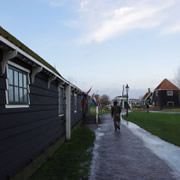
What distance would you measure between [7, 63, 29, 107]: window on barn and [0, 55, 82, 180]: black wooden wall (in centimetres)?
15

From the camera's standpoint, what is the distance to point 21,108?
5410mm

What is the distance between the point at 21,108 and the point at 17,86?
0.46 metres

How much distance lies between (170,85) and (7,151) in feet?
231

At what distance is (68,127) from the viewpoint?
11.8 m

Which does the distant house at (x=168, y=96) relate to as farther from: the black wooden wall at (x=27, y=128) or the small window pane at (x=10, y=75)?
the small window pane at (x=10, y=75)

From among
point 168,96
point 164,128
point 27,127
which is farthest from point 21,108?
point 168,96

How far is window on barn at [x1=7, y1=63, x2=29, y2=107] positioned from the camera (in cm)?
494

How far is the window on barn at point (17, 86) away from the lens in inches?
194

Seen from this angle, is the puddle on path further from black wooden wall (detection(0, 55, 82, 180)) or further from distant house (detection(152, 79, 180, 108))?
distant house (detection(152, 79, 180, 108))

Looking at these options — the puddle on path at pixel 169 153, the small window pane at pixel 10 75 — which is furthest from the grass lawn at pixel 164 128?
the small window pane at pixel 10 75

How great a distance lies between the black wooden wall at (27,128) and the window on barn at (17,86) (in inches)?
6.0

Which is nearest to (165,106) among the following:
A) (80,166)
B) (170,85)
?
(170,85)

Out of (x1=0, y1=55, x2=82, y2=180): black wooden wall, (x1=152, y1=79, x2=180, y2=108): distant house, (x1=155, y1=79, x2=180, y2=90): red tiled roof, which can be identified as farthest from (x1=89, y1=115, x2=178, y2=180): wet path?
(x1=155, y1=79, x2=180, y2=90): red tiled roof

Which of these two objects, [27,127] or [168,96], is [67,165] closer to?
[27,127]
